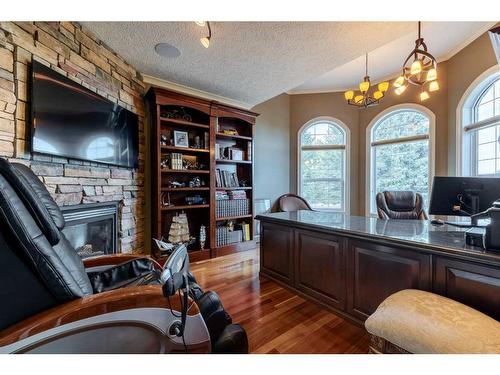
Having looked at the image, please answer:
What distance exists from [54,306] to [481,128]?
4.62 metres

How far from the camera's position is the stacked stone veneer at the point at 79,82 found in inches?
57.0

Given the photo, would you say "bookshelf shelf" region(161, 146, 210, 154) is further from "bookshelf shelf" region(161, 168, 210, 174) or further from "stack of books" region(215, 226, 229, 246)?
"stack of books" region(215, 226, 229, 246)

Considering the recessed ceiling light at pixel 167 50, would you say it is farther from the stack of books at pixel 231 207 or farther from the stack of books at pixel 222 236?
the stack of books at pixel 222 236

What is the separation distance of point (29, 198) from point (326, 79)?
4438 millimetres

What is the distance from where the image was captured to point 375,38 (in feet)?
7.22

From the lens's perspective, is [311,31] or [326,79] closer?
[311,31]

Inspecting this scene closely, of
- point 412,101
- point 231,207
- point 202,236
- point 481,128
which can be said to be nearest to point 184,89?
point 231,207

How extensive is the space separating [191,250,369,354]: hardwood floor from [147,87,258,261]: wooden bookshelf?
840 millimetres

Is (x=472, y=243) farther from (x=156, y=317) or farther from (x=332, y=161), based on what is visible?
(x=332, y=161)

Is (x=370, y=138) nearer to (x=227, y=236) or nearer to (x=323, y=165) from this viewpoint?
(x=323, y=165)

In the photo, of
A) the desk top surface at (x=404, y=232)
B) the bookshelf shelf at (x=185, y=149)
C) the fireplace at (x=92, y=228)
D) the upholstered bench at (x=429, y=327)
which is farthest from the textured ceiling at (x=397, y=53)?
the fireplace at (x=92, y=228)

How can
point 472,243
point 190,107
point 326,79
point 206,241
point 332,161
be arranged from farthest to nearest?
point 332,161
point 326,79
point 206,241
point 190,107
point 472,243
